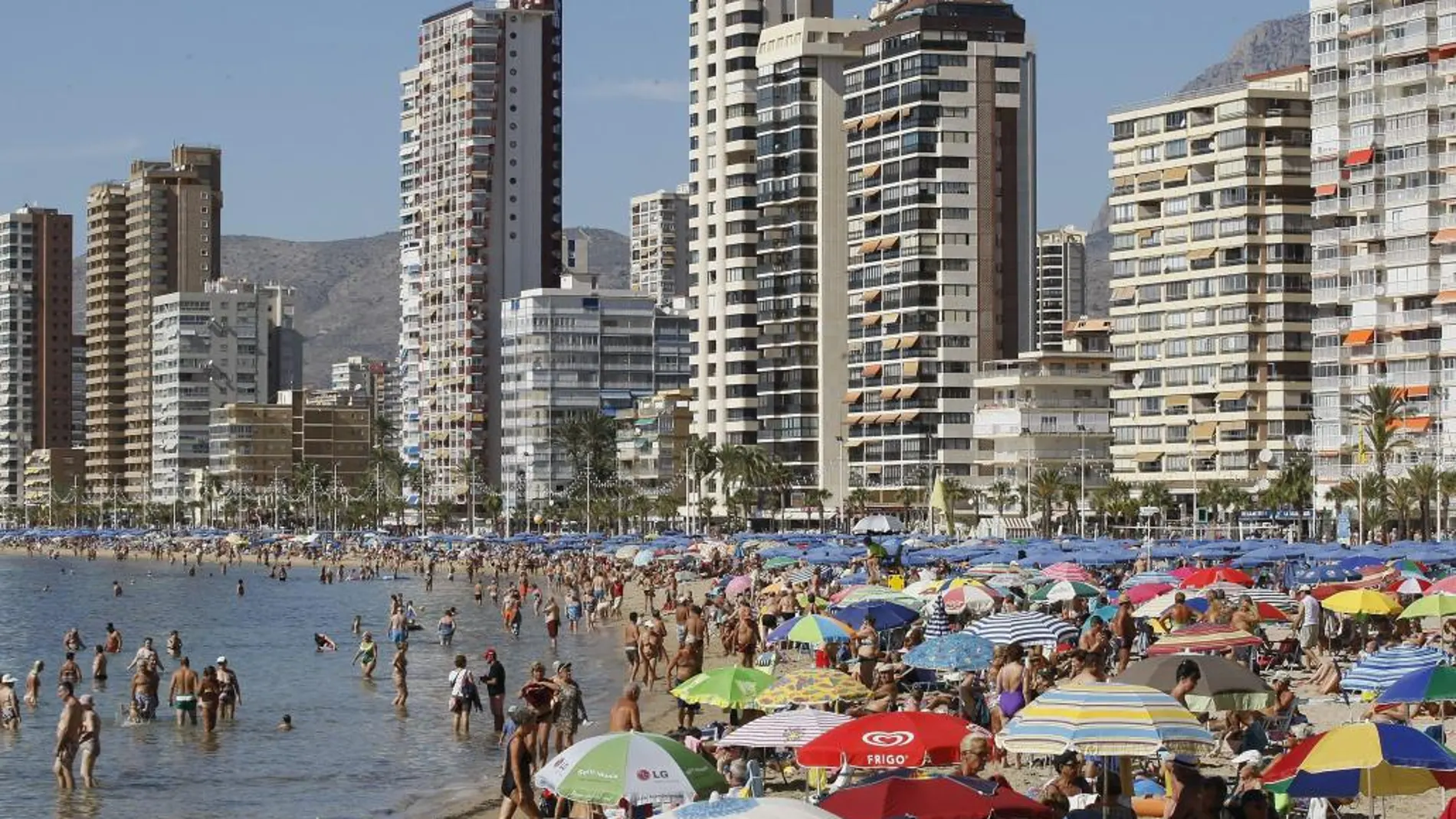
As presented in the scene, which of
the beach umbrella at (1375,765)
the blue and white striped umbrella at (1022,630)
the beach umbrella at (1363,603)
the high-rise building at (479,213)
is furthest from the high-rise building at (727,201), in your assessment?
the beach umbrella at (1375,765)

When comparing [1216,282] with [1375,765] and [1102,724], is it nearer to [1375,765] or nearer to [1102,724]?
[1102,724]

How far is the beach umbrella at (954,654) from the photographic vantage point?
31281 mm

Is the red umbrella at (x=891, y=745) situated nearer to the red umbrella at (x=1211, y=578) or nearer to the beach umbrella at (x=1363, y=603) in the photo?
the beach umbrella at (x=1363, y=603)

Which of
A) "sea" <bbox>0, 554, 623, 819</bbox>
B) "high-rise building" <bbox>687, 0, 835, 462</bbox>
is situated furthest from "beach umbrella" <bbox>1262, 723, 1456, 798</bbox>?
"high-rise building" <bbox>687, 0, 835, 462</bbox>

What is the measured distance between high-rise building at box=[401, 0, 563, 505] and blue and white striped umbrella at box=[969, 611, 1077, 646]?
504 feet

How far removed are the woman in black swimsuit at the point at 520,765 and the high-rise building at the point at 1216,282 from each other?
309 feet

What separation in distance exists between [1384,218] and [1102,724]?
85.2 metres

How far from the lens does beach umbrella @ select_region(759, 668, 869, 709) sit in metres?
26.4

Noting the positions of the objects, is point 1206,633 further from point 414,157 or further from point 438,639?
point 414,157

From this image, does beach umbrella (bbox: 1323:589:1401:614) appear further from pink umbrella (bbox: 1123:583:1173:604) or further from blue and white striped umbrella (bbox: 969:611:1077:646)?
blue and white striped umbrella (bbox: 969:611:1077:646)

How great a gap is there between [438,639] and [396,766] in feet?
106

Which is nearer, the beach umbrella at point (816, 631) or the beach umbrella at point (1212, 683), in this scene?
the beach umbrella at point (1212, 683)

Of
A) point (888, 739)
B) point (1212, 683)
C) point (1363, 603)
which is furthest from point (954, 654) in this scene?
point (888, 739)

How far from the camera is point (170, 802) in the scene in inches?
1232
